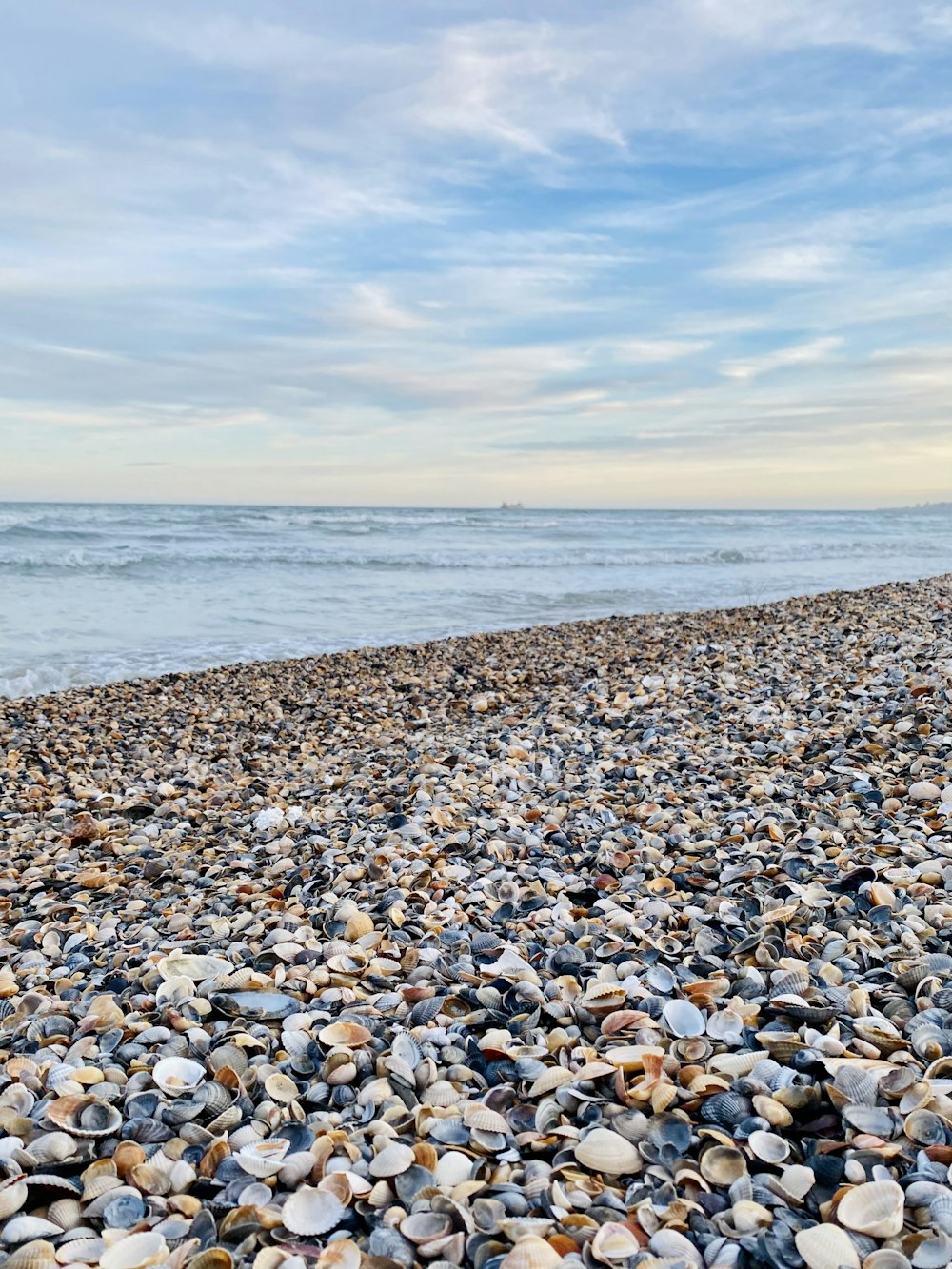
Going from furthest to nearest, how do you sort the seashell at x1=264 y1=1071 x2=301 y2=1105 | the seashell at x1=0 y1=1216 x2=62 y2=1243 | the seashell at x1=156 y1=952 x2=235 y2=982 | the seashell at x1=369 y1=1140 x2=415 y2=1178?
1. the seashell at x1=156 y1=952 x2=235 y2=982
2. the seashell at x1=264 y1=1071 x2=301 y2=1105
3. the seashell at x1=369 y1=1140 x2=415 y2=1178
4. the seashell at x1=0 y1=1216 x2=62 y2=1243

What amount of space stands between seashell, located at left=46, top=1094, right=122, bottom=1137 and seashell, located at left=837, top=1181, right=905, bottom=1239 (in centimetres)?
149

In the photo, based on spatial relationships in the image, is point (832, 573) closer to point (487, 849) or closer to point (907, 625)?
point (907, 625)

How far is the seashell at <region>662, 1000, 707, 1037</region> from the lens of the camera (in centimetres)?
219

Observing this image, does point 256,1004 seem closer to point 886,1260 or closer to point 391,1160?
point 391,1160

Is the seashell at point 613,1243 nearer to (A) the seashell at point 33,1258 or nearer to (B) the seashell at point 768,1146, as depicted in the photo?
(B) the seashell at point 768,1146

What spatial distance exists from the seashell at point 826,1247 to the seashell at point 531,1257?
1.42ft

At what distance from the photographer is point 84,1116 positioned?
76.7 inches

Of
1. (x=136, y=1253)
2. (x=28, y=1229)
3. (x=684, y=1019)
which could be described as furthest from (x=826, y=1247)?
(x=28, y=1229)

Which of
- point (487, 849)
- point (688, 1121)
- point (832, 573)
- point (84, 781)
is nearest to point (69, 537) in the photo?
point (832, 573)

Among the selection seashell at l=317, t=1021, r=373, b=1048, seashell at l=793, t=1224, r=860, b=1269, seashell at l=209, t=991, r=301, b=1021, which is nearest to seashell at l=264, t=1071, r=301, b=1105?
seashell at l=317, t=1021, r=373, b=1048

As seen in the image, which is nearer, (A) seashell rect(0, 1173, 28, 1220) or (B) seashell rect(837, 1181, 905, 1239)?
(B) seashell rect(837, 1181, 905, 1239)

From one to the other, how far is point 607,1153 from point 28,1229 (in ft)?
3.64

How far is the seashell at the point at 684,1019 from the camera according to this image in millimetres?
2189

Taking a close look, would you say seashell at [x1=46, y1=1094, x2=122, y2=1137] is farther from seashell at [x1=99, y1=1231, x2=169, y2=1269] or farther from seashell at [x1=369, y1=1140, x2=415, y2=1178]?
seashell at [x1=369, y1=1140, x2=415, y2=1178]
